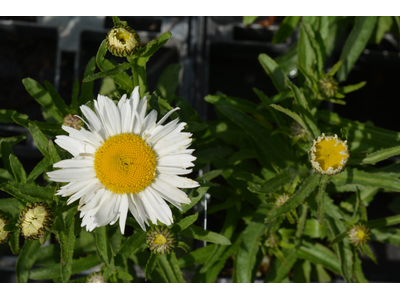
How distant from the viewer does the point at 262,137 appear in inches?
60.8

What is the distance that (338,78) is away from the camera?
1.89 meters

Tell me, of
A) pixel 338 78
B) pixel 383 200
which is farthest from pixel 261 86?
pixel 383 200

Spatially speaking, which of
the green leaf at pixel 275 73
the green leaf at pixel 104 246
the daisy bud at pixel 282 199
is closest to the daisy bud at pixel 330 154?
the daisy bud at pixel 282 199

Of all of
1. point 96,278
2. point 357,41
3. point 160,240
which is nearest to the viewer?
point 160,240

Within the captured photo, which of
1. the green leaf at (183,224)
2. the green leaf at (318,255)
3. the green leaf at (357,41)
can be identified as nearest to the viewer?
the green leaf at (183,224)

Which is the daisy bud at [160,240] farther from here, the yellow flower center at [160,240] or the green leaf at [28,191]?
the green leaf at [28,191]

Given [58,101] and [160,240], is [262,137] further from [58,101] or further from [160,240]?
[58,101]

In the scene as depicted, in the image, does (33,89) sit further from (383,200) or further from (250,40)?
(383,200)

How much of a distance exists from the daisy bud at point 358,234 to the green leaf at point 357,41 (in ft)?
2.63

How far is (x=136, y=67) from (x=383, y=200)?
1.79 m

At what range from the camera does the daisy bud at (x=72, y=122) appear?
4.41 feet

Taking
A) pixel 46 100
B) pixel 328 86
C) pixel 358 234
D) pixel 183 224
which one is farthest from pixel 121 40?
pixel 358 234

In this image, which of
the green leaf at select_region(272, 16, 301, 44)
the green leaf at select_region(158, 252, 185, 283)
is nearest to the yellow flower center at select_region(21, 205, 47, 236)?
the green leaf at select_region(158, 252, 185, 283)

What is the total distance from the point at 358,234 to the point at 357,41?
3.31ft
